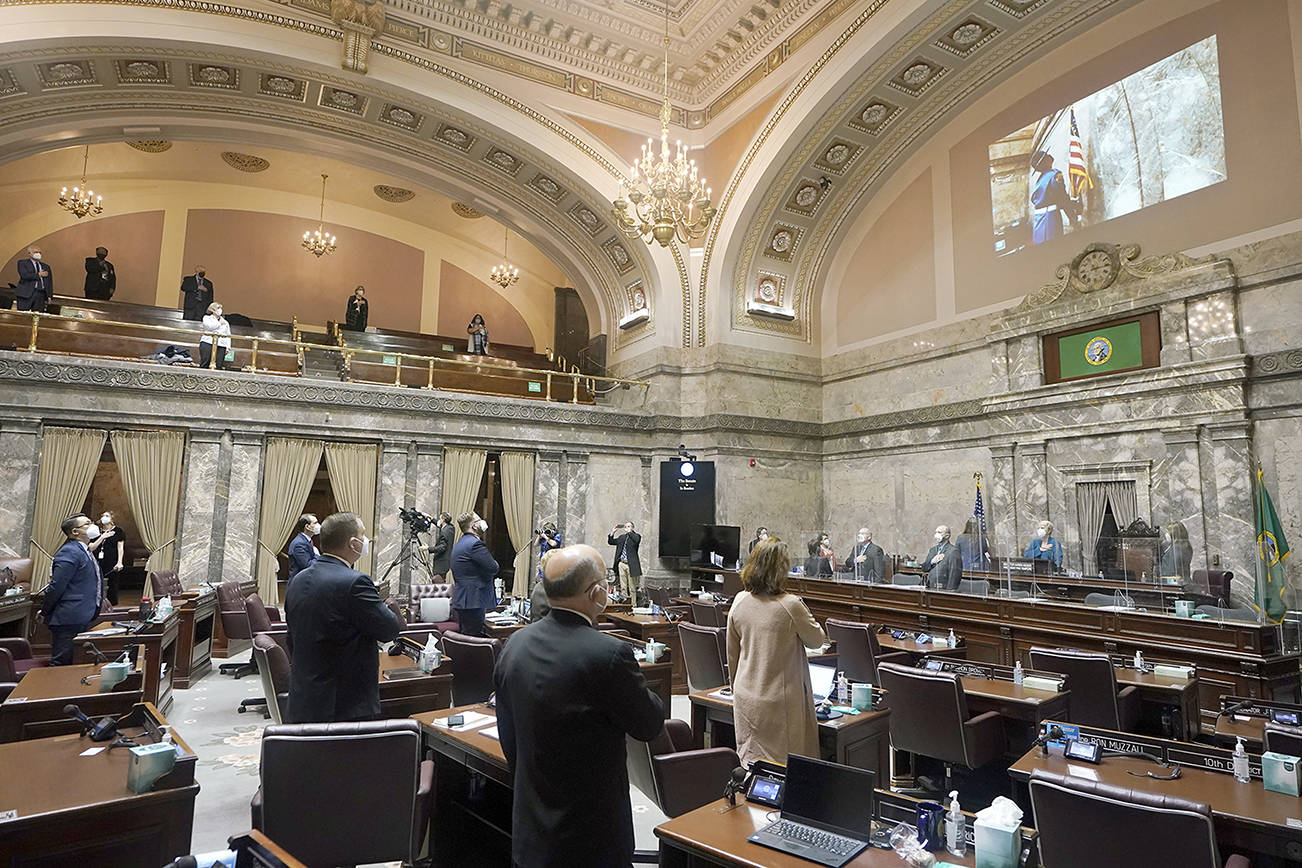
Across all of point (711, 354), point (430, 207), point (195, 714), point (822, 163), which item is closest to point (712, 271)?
point (711, 354)

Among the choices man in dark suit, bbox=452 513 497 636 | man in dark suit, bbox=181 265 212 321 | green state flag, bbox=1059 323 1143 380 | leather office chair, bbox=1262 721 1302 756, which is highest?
man in dark suit, bbox=181 265 212 321

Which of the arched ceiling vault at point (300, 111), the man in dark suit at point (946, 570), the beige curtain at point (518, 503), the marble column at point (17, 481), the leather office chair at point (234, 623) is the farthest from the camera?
the beige curtain at point (518, 503)

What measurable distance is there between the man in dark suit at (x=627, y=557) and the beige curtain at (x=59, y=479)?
7284mm

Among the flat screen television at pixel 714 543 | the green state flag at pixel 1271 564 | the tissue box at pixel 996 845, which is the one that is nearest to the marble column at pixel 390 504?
the flat screen television at pixel 714 543

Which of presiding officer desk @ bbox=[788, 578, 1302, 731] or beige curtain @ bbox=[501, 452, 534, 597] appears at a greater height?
beige curtain @ bbox=[501, 452, 534, 597]

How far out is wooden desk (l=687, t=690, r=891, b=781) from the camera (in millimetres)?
3562

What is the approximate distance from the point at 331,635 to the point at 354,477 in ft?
29.2

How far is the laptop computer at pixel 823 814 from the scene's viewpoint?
7.12 ft

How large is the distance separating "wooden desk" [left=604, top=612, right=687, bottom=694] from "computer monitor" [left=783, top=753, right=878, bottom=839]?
4.74m

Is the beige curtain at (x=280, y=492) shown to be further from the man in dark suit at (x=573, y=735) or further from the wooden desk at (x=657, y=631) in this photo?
the man in dark suit at (x=573, y=735)

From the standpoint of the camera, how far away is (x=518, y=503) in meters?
12.7

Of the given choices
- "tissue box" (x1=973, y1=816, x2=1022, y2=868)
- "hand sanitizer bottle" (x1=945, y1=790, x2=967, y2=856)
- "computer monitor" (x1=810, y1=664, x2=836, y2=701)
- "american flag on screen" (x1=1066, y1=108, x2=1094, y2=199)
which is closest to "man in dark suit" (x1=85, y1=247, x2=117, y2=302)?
"computer monitor" (x1=810, y1=664, x2=836, y2=701)

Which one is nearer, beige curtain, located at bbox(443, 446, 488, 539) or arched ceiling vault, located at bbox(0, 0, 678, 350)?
arched ceiling vault, located at bbox(0, 0, 678, 350)

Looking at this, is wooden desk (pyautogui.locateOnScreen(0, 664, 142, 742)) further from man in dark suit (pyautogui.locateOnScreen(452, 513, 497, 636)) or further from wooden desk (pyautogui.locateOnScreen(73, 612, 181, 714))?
man in dark suit (pyautogui.locateOnScreen(452, 513, 497, 636))
